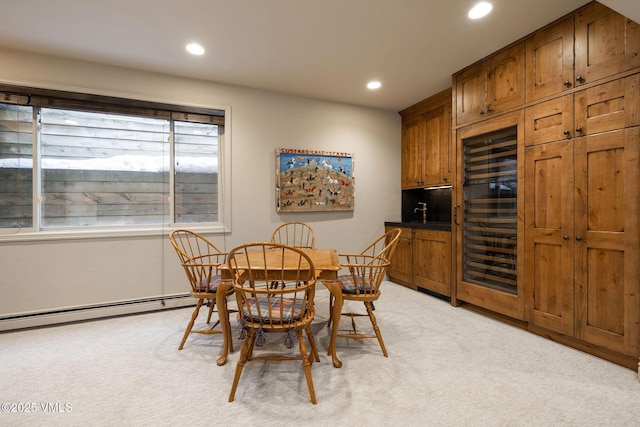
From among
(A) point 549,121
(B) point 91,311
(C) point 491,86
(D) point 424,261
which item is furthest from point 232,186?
(A) point 549,121

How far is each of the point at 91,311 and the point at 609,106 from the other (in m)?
4.67

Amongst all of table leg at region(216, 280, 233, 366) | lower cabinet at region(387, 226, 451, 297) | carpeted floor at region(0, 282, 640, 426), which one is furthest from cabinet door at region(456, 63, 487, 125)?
table leg at region(216, 280, 233, 366)

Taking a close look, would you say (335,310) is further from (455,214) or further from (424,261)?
(424,261)

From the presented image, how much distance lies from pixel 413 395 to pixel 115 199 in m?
3.28

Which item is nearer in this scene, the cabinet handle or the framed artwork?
the cabinet handle

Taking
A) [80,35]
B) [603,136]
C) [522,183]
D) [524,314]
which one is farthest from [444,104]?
[80,35]

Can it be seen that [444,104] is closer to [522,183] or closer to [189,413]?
[522,183]

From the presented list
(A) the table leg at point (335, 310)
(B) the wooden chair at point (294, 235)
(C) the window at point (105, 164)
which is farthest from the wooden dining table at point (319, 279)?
(C) the window at point (105, 164)

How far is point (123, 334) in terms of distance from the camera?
258 centimetres

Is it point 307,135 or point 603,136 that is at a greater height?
point 307,135

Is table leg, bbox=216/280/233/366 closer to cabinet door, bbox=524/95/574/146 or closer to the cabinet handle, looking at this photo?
the cabinet handle

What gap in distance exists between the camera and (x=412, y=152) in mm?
4254

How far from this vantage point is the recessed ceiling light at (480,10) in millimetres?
2102

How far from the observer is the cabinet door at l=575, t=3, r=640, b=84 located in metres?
1.91
